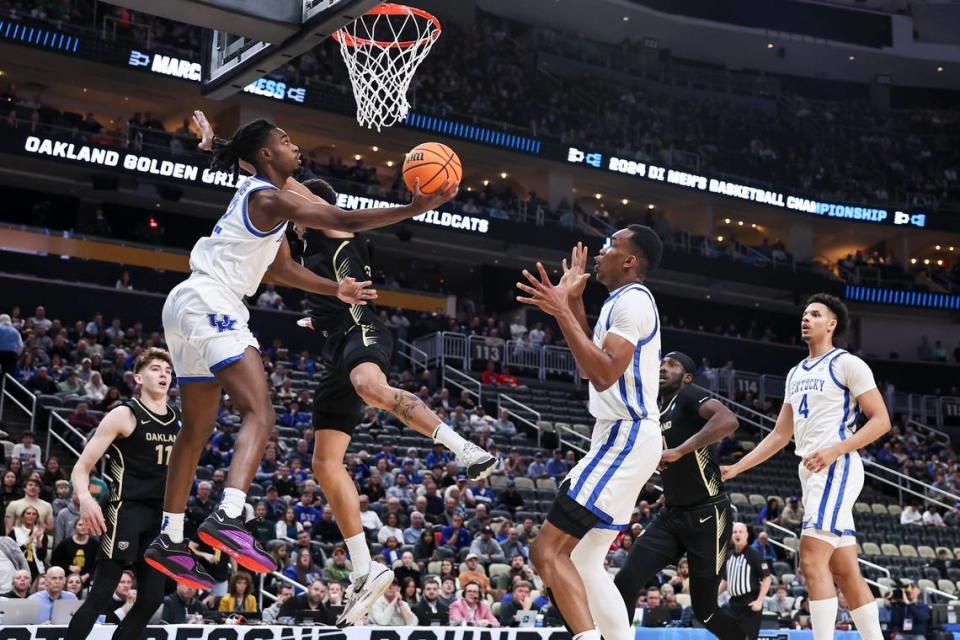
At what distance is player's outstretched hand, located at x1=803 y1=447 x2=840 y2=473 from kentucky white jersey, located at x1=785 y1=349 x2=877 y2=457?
32cm

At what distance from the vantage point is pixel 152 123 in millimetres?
29266

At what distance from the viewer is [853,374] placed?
320 inches

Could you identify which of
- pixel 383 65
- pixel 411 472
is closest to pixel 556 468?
pixel 411 472

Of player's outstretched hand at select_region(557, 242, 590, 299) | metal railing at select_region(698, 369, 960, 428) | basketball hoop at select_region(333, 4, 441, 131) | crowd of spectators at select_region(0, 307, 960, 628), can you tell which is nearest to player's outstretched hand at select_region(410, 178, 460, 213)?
player's outstretched hand at select_region(557, 242, 590, 299)

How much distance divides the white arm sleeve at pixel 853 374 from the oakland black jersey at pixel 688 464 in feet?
3.91

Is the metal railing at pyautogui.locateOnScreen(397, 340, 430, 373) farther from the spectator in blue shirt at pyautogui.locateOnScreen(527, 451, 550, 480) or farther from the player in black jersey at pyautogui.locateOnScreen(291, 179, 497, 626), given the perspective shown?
the player in black jersey at pyautogui.locateOnScreen(291, 179, 497, 626)

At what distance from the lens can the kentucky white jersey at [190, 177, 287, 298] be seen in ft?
20.6

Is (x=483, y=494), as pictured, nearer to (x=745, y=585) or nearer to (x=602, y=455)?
(x=745, y=585)

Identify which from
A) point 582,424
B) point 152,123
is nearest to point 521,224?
point 582,424

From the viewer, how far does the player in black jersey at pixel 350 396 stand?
6902 millimetres

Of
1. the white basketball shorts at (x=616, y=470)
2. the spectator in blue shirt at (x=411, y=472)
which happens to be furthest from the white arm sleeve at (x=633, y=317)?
the spectator in blue shirt at (x=411, y=472)

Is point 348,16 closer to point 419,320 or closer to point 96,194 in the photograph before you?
point 419,320

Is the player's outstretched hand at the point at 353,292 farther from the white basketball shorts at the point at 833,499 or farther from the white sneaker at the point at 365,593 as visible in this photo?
the white basketball shorts at the point at 833,499

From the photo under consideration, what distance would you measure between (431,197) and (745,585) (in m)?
5.80
